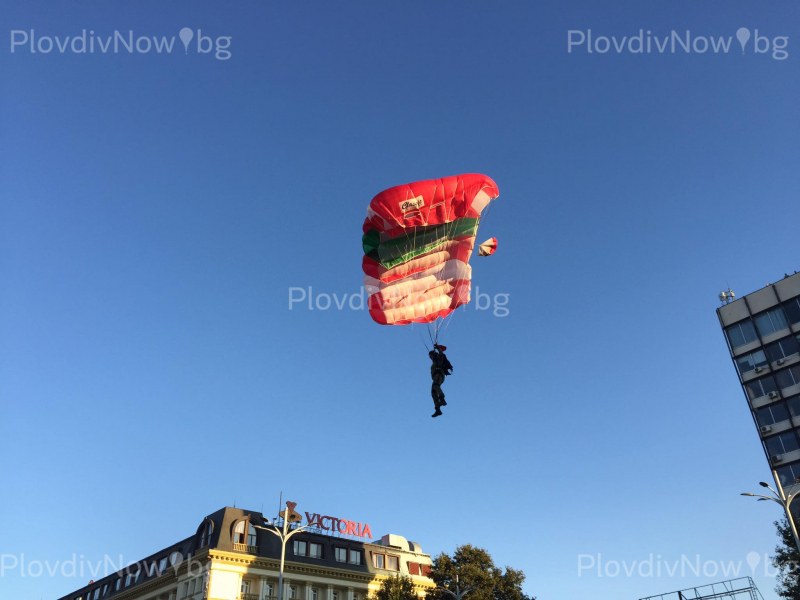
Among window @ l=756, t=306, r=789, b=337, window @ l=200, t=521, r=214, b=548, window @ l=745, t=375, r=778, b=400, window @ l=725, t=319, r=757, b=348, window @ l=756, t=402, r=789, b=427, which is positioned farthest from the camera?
window @ l=725, t=319, r=757, b=348

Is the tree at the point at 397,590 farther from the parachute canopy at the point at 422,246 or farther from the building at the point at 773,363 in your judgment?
the building at the point at 773,363

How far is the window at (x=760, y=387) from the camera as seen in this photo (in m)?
61.3

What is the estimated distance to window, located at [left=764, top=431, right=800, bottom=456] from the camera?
58469 mm

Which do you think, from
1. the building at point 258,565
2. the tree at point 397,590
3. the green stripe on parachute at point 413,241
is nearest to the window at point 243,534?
the building at point 258,565

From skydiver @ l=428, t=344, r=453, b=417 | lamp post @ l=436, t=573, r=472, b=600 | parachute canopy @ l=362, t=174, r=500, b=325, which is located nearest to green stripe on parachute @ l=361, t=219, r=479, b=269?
parachute canopy @ l=362, t=174, r=500, b=325

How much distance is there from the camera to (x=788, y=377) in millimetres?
60188

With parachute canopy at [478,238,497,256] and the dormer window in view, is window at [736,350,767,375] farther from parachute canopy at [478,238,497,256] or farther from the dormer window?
the dormer window

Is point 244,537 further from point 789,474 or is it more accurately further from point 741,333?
point 741,333

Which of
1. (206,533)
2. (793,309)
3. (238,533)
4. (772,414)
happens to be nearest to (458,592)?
(238,533)

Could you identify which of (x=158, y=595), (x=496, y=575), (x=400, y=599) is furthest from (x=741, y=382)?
(x=158, y=595)

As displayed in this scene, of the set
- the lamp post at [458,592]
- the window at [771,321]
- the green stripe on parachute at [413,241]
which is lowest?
the lamp post at [458,592]

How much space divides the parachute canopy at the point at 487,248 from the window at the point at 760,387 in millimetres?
41807

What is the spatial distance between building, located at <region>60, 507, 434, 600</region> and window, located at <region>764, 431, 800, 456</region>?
3235 centimetres

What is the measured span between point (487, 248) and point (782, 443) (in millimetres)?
42257
